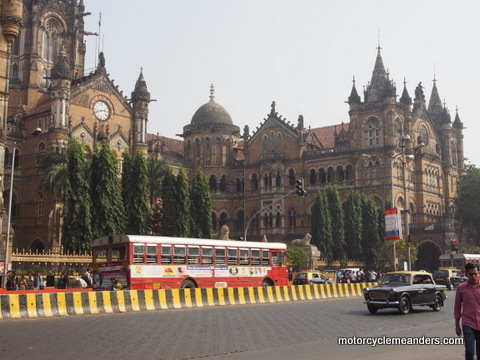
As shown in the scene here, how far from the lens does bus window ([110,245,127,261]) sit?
82.1 ft

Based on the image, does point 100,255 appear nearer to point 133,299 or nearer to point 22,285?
point 133,299

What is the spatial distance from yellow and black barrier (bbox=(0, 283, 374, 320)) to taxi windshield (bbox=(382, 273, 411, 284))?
652 cm

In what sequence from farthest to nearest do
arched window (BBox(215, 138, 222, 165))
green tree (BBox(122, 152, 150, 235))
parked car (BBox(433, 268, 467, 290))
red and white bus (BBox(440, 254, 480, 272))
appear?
arched window (BBox(215, 138, 222, 165)) < red and white bus (BBox(440, 254, 480, 272)) < green tree (BBox(122, 152, 150, 235)) < parked car (BBox(433, 268, 467, 290))

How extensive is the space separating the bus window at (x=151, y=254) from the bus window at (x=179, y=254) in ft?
3.41

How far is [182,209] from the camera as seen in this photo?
2003 inches

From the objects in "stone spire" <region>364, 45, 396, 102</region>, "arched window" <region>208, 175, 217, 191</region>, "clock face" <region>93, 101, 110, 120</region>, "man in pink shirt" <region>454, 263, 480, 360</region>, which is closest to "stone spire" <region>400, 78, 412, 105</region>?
"stone spire" <region>364, 45, 396, 102</region>

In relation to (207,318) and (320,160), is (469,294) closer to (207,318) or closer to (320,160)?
(207,318)

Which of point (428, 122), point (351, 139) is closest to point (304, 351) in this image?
point (351, 139)

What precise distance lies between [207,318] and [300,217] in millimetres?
51057

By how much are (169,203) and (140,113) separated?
51.1 feet

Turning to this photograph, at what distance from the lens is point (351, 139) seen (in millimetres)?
68125

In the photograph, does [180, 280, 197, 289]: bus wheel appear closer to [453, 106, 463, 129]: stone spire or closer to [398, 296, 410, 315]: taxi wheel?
[398, 296, 410, 315]: taxi wheel

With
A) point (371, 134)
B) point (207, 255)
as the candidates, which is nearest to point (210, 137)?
point (371, 134)

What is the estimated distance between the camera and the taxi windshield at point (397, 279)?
2198 centimetres
